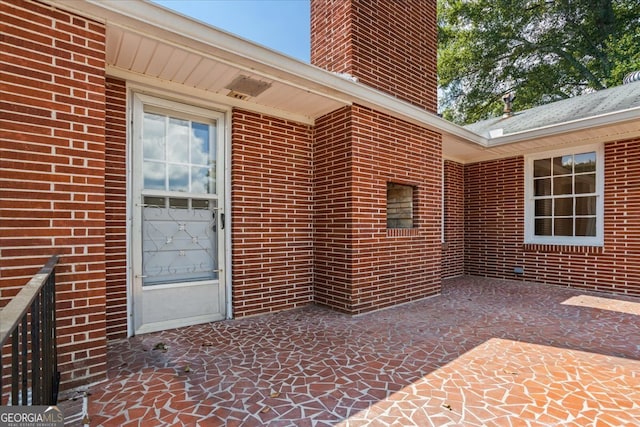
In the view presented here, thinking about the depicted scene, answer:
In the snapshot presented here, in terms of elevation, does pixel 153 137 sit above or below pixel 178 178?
above

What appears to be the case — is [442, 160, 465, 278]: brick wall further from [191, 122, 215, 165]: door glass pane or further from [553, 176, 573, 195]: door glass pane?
[191, 122, 215, 165]: door glass pane

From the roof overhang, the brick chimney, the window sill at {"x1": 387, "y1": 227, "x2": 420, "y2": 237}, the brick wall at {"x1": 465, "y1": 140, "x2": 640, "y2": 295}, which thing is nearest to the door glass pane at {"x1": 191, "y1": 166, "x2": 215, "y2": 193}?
the roof overhang


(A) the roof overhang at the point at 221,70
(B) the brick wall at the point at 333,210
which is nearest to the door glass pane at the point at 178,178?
(A) the roof overhang at the point at 221,70

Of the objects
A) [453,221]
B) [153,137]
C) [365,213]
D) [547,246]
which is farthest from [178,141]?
[547,246]

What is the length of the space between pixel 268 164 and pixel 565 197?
5.63 metres

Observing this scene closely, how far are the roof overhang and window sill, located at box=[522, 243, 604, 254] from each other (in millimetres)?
1967

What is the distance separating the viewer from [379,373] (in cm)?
251

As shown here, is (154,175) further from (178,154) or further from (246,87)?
(246,87)

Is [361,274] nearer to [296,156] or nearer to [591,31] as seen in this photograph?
[296,156]

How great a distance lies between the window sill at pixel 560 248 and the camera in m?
5.58

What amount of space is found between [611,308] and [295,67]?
5311 mm

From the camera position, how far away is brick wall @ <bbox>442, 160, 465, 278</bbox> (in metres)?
6.84

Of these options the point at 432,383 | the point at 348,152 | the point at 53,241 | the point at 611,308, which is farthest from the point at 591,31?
the point at 53,241

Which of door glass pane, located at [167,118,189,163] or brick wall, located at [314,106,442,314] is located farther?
brick wall, located at [314,106,442,314]
